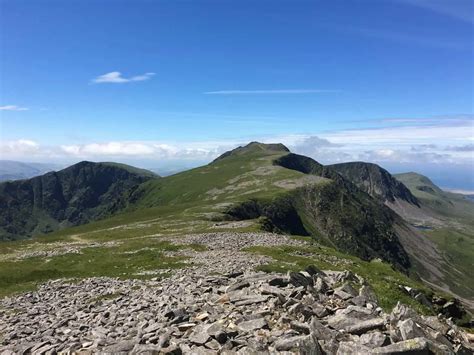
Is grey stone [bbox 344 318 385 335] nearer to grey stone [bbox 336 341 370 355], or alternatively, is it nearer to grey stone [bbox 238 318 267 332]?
grey stone [bbox 336 341 370 355]

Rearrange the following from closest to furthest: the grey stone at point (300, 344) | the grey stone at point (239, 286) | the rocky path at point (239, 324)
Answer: the grey stone at point (300, 344) < the rocky path at point (239, 324) < the grey stone at point (239, 286)

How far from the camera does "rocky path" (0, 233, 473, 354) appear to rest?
16.3 metres

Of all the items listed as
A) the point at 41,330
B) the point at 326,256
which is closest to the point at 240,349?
the point at 41,330

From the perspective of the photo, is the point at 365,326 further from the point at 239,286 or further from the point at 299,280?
the point at 239,286

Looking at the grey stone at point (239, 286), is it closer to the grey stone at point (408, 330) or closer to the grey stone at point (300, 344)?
the grey stone at point (300, 344)

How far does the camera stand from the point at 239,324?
18.5m

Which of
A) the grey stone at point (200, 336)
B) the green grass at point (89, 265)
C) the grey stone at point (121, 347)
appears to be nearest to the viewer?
the grey stone at point (200, 336)

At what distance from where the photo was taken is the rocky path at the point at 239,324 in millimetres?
16266

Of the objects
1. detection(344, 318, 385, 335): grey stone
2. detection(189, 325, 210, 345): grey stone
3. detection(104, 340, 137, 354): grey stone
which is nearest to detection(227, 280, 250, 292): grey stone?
detection(189, 325, 210, 345): grey stone

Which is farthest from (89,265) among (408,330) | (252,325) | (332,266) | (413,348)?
(413,348)

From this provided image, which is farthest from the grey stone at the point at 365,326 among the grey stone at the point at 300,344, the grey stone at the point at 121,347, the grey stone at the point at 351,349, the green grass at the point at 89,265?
the green grass at the point at 89,265

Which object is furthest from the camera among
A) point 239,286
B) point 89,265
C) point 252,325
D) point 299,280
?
point 89,265

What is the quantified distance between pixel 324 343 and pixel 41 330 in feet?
57.6

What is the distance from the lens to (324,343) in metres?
16.0
